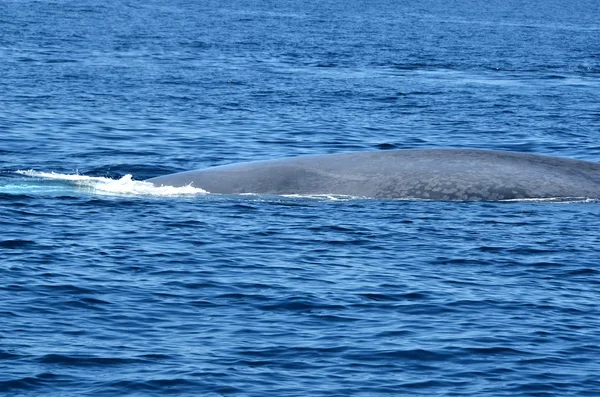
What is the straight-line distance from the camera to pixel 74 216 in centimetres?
2627

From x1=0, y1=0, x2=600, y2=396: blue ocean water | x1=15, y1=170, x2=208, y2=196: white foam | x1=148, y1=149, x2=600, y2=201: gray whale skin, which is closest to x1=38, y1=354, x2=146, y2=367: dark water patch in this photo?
x1=0, y1=0, x2=600, y2=396: blue ocean water

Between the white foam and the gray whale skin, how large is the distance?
0.52 m

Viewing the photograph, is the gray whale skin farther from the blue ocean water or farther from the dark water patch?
the dark water patch

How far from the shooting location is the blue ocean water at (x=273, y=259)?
17172mm

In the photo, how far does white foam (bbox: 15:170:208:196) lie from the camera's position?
2877 cm

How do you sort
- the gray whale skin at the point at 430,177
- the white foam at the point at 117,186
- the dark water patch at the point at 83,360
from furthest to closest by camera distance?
the white foam at the point at 117,186, the gray whale skin at the point at 430,177, the dark water patch at the point at 83,360

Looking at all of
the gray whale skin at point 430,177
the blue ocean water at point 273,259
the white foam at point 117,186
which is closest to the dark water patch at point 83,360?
the blue ocean water at point 273,259

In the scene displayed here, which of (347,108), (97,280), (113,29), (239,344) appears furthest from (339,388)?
(113,29)

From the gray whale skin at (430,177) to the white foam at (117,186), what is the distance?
0.52 m

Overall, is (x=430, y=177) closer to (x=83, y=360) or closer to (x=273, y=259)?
(x=273, y=259)

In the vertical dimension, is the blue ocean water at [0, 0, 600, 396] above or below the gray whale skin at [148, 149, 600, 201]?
below

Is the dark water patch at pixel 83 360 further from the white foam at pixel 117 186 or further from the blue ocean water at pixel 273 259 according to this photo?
the white foam at pixel 117 186

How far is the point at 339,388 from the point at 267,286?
4756 millimetres

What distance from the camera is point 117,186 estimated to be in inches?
1174
